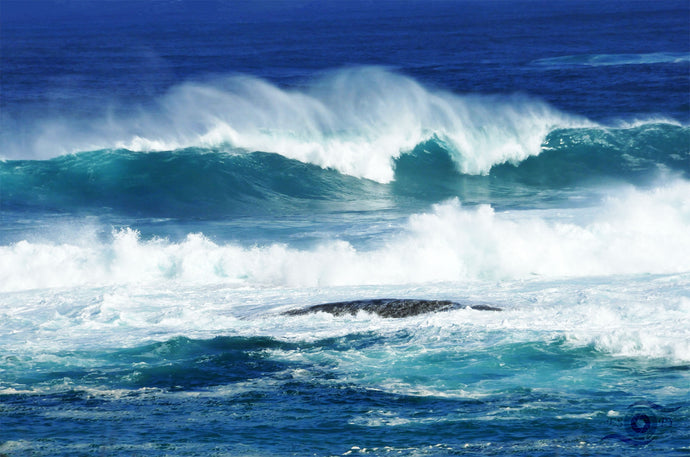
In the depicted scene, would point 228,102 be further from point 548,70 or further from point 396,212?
point 548,70

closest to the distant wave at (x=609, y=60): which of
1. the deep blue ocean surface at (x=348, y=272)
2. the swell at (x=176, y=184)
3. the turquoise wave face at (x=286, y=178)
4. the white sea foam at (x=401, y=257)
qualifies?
the deep blue ocean surface at (x=348, y=272)

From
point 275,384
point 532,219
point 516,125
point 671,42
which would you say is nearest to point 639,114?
point 516,125

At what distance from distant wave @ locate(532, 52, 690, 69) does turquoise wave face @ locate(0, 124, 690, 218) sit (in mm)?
28386

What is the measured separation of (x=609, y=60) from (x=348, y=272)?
47.7 m

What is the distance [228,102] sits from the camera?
39.5m

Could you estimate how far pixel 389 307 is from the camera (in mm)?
15125

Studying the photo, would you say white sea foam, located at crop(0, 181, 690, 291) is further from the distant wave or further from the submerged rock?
the distant wave

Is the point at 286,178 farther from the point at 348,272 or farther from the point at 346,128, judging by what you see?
the point at 348,272

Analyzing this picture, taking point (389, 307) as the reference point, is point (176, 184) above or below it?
above

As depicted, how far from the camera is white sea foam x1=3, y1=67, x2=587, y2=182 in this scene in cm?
3166

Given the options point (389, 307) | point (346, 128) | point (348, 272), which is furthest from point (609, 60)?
point (389, 307)

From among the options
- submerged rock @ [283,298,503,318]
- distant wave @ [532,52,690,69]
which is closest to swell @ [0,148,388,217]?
submerged rock @ [283,298,503,318]

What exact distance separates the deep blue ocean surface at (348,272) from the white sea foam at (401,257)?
7cm

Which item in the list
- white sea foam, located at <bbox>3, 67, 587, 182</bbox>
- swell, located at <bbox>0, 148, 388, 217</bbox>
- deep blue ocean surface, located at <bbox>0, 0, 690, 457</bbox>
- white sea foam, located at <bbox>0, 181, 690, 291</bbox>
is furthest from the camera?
white sea foam, located at <bbox>3, 67, 587, 182</bbox>
